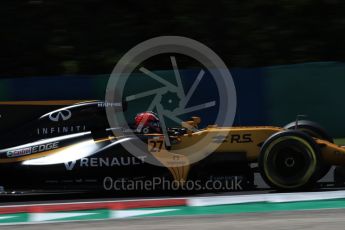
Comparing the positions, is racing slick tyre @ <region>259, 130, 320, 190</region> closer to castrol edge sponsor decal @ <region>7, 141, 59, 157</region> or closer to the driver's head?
the driver's head

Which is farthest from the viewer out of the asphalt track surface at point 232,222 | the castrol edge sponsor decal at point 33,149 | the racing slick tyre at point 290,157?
the castrol edge sponsor decal at point 33,149

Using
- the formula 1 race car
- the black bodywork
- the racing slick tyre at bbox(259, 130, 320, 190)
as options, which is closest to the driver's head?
the formula 1 race car

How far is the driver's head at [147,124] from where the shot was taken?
23.8ft

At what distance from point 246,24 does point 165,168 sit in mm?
10405

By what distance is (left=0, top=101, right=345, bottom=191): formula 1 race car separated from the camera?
6805 mm

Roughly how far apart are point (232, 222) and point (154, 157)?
1.72 metres

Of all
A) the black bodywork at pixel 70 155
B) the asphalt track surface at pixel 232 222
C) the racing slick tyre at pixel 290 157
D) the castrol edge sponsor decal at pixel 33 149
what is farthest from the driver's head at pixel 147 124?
the asphalt track surface at pixel 232 222

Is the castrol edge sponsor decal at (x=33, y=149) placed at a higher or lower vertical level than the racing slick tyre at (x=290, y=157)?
higher

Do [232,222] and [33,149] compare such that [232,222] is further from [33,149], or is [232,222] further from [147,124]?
[33,149]

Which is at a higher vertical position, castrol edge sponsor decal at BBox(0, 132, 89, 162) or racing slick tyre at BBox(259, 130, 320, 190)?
castrol edge sponsor decal at BBox(0, 132, 89, 162)

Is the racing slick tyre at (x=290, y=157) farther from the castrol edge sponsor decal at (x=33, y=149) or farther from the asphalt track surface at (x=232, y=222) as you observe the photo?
the castrol edge sponsor decal at (x=33, y=149)

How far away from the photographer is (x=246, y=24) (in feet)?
54.9

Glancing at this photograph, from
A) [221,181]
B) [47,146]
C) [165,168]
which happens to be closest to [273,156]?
[221,181]

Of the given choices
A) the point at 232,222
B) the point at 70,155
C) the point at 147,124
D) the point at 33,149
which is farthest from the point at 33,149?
the point at 232,222
